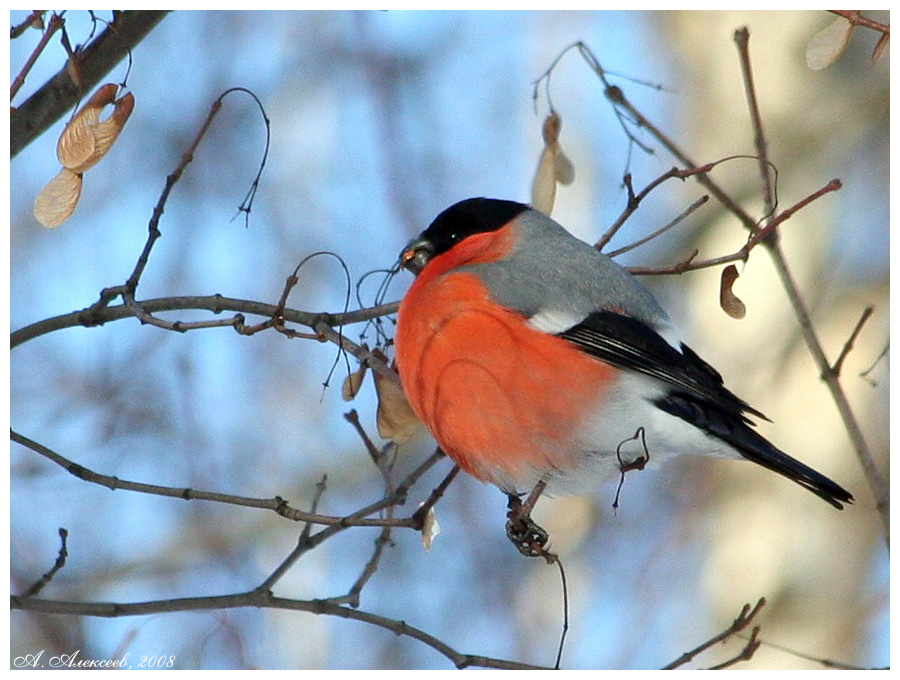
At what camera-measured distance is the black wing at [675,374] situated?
229 cm

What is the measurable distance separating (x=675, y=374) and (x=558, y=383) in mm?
272

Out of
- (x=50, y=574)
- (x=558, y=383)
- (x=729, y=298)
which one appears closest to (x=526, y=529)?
(x=558, y=383)

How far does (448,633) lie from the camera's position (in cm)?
439

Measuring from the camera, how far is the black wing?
2.29m

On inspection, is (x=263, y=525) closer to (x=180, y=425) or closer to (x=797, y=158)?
Answer: (x=180, y=425)

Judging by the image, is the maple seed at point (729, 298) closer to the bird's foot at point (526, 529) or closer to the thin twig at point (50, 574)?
the bird's foot at point (526, 529)

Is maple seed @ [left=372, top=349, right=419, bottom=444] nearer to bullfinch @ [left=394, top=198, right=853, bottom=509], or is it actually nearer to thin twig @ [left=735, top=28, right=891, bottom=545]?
bullfinch @ [left=394, top=198, right=853, bottom=509]

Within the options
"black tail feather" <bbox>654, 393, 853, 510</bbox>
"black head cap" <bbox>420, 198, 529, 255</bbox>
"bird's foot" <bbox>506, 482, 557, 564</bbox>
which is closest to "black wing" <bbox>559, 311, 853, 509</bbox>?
"black tail feather" <bbox>654, 393, 853, 510</bbox>

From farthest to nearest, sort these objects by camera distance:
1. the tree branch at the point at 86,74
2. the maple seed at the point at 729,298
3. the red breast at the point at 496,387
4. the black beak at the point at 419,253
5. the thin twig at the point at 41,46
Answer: the black beak at the point at 419,253 < the red breast at the point at 496,387 < the maple seed at the point at 729,298 < the tree branch at the point at 86,74 < the thin twig at the point at 41,46

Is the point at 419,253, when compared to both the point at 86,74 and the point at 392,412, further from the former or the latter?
the point at 86,74

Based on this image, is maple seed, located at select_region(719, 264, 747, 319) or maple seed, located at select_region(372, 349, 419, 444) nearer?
Answer: maple seed, located at select_region(719, 264, 747, 319)

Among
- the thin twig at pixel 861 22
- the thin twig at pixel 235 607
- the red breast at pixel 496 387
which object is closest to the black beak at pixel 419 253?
the red breast at pixel 496 387

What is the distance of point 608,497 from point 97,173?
9.39 feet

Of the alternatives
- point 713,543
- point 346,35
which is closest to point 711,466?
point 713,543
